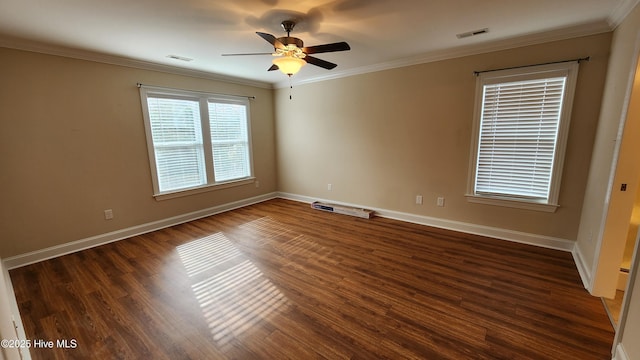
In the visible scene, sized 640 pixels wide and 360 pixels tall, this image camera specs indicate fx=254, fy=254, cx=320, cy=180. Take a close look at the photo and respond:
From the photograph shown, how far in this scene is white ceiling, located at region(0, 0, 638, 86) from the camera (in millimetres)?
2109

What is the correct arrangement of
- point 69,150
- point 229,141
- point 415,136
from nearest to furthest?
point 69,150, point 415,136, point 229,141

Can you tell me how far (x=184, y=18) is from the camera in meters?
2.29

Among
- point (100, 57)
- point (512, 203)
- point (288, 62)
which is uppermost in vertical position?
point (100, 57)

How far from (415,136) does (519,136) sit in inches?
49.1

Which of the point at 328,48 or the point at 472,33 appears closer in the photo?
the point at 328,48

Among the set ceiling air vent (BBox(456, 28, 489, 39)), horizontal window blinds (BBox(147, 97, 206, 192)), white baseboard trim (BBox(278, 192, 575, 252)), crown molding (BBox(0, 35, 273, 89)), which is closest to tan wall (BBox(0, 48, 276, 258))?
crown molding (BBox(0, 35, 273, 89))

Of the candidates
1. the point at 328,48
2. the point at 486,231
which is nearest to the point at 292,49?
the point at 328,48

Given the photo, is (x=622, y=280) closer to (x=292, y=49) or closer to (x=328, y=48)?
(x=328, y=48)

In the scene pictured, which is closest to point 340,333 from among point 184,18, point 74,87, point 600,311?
point 600,311

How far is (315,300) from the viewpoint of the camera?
2227 millimetres

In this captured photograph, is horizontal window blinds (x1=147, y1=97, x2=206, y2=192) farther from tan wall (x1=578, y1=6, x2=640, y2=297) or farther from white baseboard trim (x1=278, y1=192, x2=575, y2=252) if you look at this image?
tan wall (x1=578, y1=6, x2=640, y2=297)

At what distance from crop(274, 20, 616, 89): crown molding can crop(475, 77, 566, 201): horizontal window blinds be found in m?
0.43

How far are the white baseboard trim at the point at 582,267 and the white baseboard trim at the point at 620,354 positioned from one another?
0.90 meters

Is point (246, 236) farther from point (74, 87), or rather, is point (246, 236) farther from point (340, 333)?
point (74, 87)
